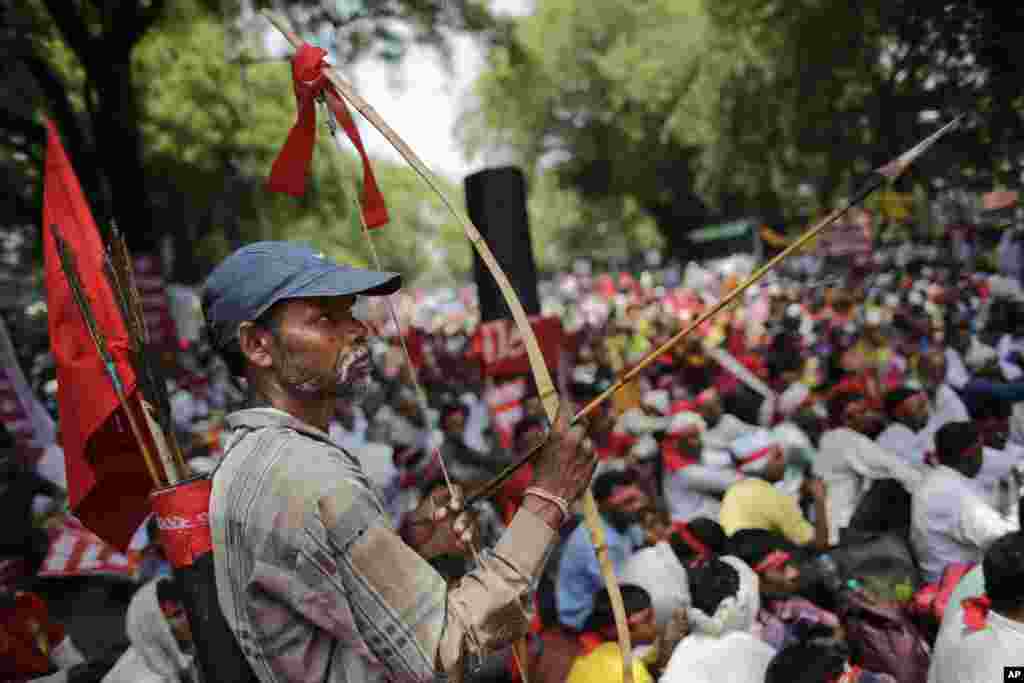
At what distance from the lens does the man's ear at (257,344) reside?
1.75 meters

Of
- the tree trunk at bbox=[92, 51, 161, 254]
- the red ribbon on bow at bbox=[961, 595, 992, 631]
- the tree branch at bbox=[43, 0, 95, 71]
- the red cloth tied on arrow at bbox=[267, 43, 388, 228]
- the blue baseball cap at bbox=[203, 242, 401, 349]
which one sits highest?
the tree branch at bbox=[43, 0, 95, 71]

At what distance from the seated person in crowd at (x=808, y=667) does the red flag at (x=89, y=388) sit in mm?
2319

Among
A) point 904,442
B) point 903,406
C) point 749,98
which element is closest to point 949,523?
point 904,442

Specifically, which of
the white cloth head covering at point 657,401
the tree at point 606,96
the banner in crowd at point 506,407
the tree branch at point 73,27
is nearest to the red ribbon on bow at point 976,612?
the banner in crowd at point 506,407

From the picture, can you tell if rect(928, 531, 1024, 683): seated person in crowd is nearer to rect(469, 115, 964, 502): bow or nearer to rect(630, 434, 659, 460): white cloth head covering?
rect(469, 115, 964, 502): bow

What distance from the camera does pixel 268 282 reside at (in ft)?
5.61

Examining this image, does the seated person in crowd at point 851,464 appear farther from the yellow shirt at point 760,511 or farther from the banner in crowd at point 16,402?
the banner in crowd at point 16,402

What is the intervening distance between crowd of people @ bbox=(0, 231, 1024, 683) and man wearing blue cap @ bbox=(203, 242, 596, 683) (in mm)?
138

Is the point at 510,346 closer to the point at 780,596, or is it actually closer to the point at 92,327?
the point at 780,596

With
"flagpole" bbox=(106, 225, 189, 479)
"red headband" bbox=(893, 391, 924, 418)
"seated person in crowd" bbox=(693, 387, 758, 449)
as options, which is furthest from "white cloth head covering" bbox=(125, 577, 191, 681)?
"red headband" bbox=(893, 391, 924, 418)

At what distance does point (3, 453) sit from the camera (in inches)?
231

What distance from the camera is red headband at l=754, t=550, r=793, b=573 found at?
429cm

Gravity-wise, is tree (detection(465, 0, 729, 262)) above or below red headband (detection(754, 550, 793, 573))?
above

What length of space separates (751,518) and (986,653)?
2334 millimetres
